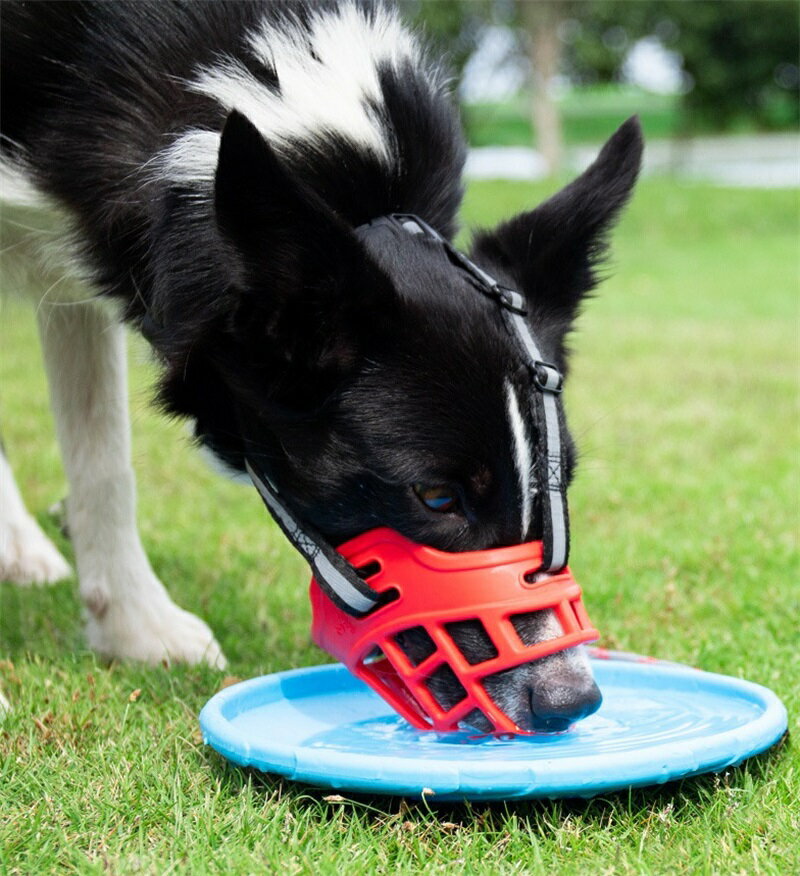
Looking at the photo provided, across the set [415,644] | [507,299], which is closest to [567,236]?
[507,299]

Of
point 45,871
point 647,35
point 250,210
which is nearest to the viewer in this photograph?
point 45,871

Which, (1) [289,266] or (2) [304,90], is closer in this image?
(1) [289,266]

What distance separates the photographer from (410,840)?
2330 millimetres

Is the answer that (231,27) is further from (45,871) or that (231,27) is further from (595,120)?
(595,120)

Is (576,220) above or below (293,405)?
above

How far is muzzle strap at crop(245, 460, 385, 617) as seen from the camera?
2701mm

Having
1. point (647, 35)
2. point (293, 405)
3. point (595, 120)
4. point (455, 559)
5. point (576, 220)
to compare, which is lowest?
point (595, 120)

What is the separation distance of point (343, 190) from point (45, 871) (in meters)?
1.64

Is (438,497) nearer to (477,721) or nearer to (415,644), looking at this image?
(415,644)

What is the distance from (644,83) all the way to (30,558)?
5299cm

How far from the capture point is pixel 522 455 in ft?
8.44

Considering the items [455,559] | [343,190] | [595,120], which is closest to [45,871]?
[455,559]

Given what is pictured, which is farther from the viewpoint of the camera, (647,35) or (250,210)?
(647,35)

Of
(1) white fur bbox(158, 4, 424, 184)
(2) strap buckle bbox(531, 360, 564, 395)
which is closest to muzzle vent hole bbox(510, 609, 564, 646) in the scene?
(2) strap buckle bbox(531, 360, 564, 395)
